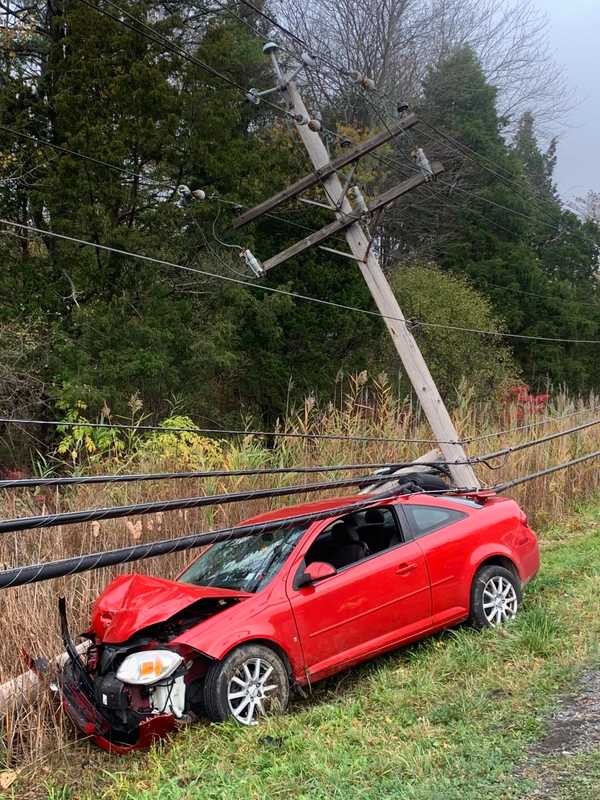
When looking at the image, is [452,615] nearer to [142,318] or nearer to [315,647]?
[315,647]

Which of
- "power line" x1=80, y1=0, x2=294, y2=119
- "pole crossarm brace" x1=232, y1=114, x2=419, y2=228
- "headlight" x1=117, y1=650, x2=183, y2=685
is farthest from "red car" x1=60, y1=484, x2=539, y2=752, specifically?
"power line" x1=80, y1=0, x2=294, y2=119

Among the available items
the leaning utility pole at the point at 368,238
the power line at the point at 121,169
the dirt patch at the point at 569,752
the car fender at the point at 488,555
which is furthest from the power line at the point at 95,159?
the dirt patch at the point at 569,752

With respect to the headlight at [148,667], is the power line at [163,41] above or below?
above

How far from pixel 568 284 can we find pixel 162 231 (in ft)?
80.9

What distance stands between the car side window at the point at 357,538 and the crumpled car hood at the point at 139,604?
1.17 metres

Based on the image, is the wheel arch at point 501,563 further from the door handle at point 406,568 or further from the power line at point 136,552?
the power line at point 136,552

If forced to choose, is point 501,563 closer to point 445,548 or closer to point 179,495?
point 445,548

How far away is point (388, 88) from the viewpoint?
28609mm

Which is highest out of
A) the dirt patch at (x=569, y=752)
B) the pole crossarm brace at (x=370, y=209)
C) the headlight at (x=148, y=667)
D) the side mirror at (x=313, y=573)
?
Result: the pole crossarm brace at (x=370, y=209)

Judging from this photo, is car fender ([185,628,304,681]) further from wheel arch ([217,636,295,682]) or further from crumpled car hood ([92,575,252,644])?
crumpled car hood ([92,575,252,644])

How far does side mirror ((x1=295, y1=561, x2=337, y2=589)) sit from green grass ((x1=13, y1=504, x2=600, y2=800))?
34.7 inches

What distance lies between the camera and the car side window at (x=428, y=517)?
695 centimetres

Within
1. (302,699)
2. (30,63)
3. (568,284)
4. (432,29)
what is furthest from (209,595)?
(568,284)

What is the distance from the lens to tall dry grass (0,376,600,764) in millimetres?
6098
